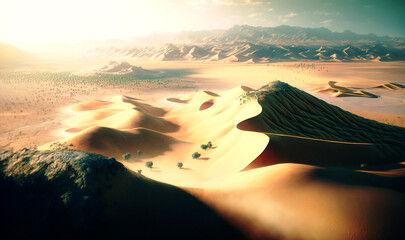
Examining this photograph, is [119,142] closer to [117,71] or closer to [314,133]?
[314,133]

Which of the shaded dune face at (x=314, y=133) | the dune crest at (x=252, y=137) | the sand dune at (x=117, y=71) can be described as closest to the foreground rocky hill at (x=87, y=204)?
the dune crest at (x=252, y=137)

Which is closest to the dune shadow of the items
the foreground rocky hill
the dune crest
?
the dune crest

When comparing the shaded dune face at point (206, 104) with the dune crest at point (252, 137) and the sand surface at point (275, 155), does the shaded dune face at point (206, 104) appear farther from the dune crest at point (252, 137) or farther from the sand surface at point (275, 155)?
the dune crest at point (252, 137)

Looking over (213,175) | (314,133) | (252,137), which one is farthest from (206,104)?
(213,175)

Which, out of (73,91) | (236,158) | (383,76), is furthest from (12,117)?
(383,76)

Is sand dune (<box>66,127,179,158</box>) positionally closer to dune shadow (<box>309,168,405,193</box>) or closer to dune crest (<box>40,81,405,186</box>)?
dune crest (<box>40,81,405,186</box>)

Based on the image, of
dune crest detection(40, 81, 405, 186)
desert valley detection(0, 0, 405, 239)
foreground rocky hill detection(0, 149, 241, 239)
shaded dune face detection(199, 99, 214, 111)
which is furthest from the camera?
shaded dune face detection(199, 99, 214, 111)
